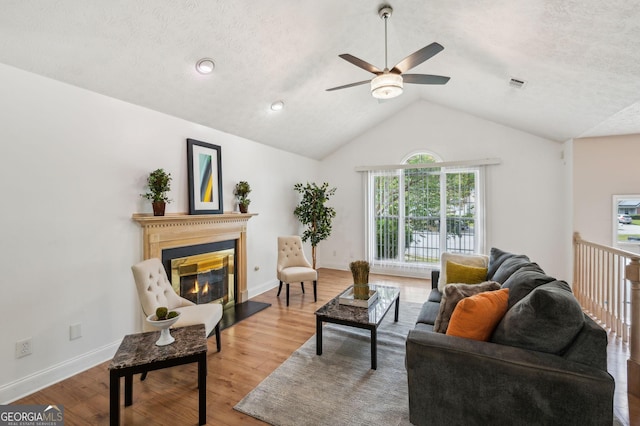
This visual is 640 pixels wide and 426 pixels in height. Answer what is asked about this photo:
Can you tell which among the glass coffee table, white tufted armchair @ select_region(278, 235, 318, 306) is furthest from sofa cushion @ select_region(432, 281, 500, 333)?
white tufted armchair @ select_region(278, 235, 318, 306)

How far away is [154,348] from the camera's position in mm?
1945

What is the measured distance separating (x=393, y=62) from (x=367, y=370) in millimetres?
3970

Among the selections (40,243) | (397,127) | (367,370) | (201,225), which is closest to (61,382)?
(40,243)

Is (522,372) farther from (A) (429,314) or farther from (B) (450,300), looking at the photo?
(A) (429,314)

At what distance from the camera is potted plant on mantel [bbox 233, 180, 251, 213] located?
4.30m

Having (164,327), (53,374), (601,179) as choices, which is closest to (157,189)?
(164,327)

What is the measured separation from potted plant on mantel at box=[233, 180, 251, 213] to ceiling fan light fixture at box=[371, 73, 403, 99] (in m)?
2.42

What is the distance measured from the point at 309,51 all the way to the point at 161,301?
3.00 meters

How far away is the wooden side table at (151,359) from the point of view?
1711 millimetres

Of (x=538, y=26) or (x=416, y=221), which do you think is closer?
(x=538, y=26)

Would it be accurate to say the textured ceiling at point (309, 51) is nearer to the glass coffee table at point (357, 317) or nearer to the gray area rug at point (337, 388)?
the glass coffee table at point (357, 317)

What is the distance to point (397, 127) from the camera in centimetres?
591

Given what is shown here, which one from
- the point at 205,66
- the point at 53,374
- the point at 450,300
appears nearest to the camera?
the point at 450,300

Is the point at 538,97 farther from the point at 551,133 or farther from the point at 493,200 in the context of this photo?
the point at 493,200
